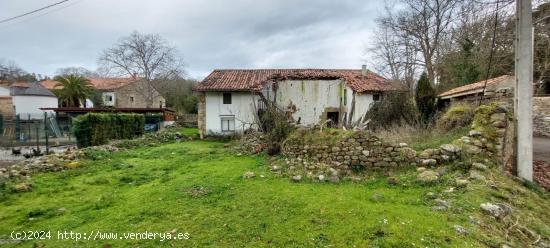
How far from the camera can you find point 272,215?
5.18 metres

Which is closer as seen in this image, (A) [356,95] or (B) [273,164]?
(B) [273,164]

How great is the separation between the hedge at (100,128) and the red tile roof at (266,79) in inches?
200

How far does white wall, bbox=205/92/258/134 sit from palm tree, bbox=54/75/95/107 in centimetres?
2534

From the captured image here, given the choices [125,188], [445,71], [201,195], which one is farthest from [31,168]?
[445,71]

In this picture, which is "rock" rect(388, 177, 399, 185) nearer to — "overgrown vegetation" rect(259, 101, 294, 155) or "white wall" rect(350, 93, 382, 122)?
"overgrown vegetation" rect(259, 101, 294, 155)

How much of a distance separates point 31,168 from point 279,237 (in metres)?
9.77

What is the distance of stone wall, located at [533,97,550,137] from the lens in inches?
600

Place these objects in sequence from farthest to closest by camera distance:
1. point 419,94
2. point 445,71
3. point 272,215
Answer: point 445,71 < point 419,94 < point 272,215

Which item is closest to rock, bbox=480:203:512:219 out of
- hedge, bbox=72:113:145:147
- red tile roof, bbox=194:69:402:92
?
red tile roof, bbox=194:69:402:92

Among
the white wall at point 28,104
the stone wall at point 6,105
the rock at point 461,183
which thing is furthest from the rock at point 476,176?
the stone wall at point 6,105

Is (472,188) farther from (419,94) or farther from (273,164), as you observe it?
(419,94)

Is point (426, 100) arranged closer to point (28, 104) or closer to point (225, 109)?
point (225, 109)

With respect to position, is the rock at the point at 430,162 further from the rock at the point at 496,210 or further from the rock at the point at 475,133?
the rock at the point at 496,210

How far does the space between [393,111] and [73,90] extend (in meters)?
37.2
